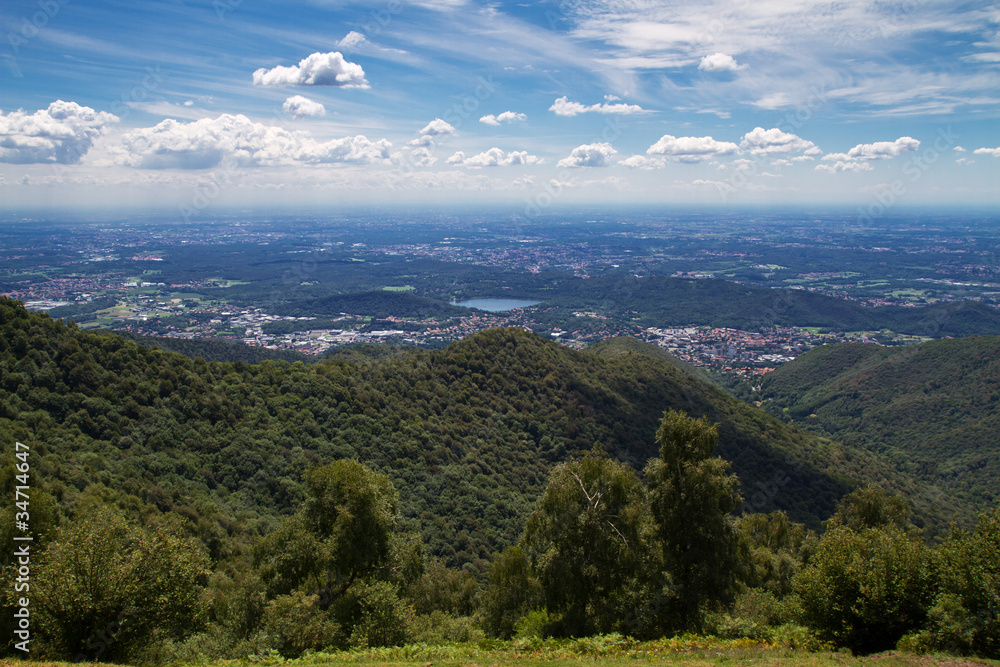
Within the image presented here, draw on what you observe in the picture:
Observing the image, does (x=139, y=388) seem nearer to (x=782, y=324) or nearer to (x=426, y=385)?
(x=426, y=385)

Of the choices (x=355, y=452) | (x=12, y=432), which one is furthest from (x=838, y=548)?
(x=12, y=432)

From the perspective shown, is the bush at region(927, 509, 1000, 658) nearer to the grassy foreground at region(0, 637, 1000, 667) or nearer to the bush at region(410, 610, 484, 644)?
the grassy foreground at region(0, 637, 1000, 667)

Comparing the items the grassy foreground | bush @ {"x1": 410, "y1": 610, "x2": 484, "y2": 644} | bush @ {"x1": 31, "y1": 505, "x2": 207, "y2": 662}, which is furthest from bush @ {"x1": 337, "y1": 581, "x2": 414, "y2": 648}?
bush @ {"x1": 31, "y1": 505, "x2": 207, "y2": 662}

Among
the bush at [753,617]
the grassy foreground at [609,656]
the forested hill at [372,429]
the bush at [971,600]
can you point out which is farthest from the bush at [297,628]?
the bush at [971,600]

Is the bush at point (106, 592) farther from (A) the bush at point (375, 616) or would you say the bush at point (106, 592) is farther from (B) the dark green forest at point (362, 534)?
(A) the bush at point (375, 616)

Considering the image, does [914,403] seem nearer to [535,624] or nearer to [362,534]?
[535,624]
